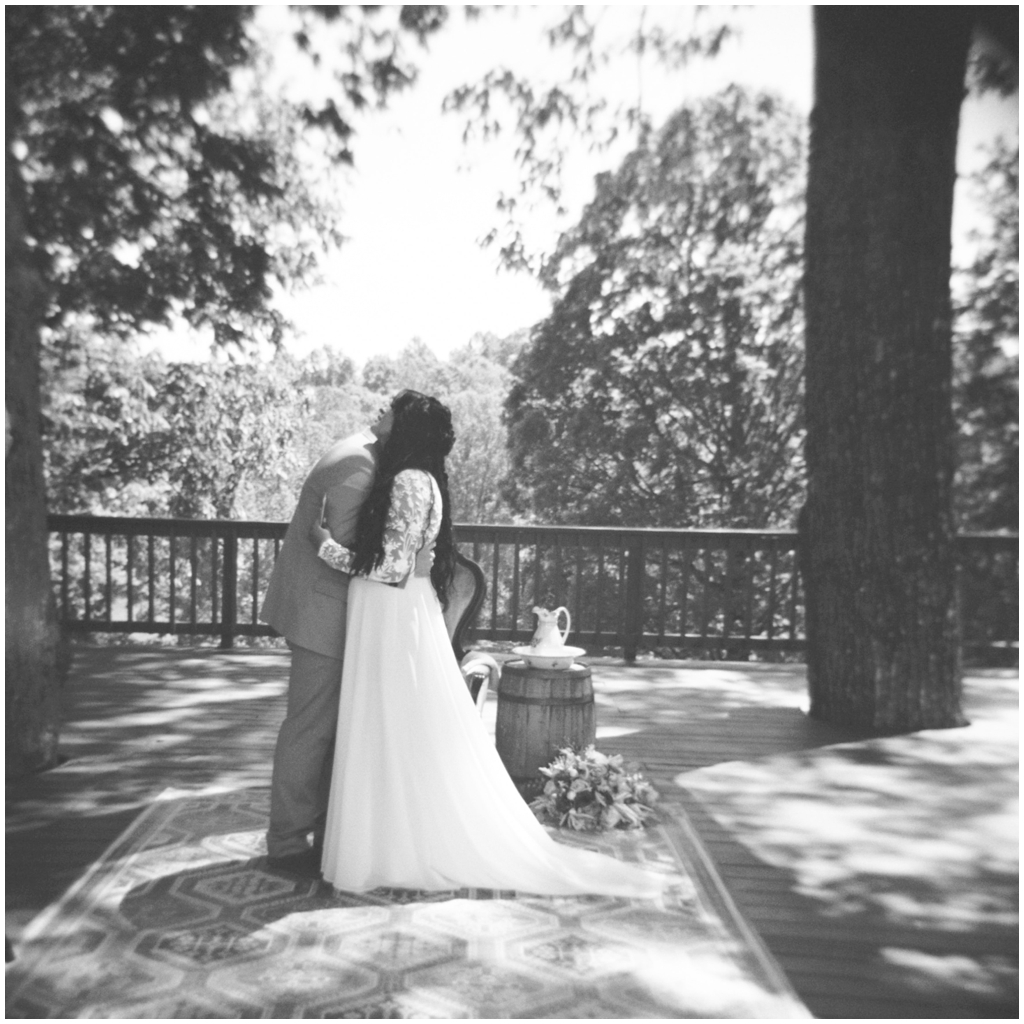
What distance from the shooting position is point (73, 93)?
729 cm

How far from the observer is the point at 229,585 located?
22.3 feet

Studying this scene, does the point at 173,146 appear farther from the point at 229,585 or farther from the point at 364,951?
the point at 364,951

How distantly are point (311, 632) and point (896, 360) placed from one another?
3.67 meters

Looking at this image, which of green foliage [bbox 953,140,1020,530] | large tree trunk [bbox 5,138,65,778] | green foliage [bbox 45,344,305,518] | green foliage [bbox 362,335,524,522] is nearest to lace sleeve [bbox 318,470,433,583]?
large tree trunk [bbox 5,138,65,778]

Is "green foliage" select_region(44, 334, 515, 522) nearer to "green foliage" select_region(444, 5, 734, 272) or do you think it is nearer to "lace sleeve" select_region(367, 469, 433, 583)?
"green foliage" select_region(444, 5, 734, 272)

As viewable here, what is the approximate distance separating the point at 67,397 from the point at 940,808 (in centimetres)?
980

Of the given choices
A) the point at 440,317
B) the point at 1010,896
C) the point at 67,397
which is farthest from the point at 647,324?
the point at 1010,896

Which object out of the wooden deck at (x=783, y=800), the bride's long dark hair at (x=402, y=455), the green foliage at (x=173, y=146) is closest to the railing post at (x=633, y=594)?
the wooden deck at (x=783, y=800)

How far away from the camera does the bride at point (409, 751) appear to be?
2.60 m

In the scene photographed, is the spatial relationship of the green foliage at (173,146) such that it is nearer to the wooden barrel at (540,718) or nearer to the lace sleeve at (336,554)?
the lace sleeve at (336,554)

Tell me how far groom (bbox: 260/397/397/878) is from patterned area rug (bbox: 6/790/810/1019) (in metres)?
0.18

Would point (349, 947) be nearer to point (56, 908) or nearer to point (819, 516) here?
point (56, 908)

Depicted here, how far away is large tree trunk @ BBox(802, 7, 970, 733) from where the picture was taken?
4.82 m

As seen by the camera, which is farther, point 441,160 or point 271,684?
point 441,160
